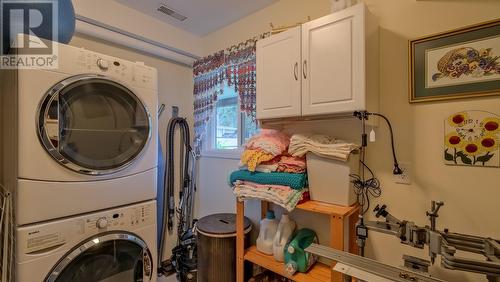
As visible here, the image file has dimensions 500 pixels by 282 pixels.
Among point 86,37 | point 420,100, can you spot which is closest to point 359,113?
point 420,100

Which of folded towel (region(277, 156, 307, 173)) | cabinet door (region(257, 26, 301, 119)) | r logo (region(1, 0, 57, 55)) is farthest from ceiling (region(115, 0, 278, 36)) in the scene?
folded towel (region(277, 156, 307, 173))

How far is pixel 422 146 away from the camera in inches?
45.1

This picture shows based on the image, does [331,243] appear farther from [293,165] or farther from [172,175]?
[172,175]

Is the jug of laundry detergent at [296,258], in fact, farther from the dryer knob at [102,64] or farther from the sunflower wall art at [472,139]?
the dryer knob at [102,64]

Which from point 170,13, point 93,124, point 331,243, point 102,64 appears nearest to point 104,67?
→ point 102,64

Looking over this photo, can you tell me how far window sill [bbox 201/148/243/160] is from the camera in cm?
203

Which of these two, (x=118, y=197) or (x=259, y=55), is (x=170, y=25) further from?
(x=118, y=197)

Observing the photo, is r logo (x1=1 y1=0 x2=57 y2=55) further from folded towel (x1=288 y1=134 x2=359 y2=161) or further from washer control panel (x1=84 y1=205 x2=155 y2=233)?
folded towel (x1=288 y1=134 x2=359 y2=161)

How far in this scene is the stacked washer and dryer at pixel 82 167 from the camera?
0.97m

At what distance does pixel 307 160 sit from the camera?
1303 mm

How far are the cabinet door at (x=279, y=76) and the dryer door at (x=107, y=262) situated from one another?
110cm

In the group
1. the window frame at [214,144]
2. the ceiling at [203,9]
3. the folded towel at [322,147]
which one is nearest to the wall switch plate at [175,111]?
the window frame at [214,144]

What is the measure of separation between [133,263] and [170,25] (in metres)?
2.02

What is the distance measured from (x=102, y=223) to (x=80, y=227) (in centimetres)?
9
